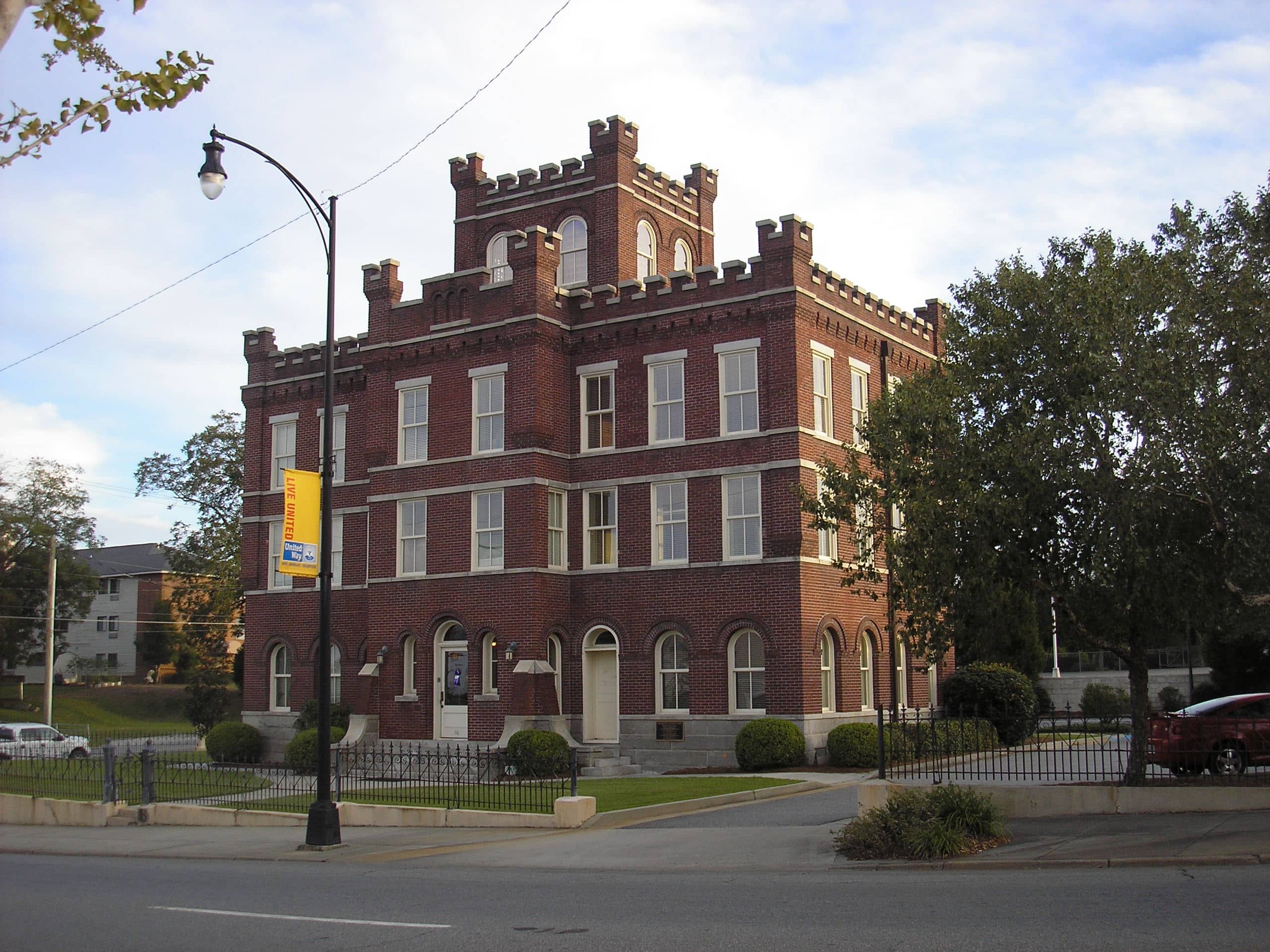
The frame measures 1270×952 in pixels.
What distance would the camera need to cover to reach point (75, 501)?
223ft

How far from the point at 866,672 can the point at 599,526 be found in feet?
25.8

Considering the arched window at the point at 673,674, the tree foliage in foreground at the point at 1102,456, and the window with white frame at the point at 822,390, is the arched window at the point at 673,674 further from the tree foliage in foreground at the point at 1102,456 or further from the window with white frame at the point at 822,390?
the tree foliage in foreground at the point at 1102,456

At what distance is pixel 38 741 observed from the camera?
41.4m

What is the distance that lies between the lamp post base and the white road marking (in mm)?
5197

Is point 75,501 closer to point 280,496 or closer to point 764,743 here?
point 280,496

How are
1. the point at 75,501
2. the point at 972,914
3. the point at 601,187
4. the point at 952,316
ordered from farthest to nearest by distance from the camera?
the point at 75,501 → the point at 601,187 → the point at 952,316 → the point at 972,914

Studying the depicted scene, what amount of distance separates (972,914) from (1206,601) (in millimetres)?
8359

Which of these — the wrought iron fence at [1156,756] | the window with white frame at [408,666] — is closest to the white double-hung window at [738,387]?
the window with white frame at [408,666]

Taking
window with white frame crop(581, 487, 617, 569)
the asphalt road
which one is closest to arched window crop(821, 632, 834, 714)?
window with white frame crop(581, 487, 617, 569)

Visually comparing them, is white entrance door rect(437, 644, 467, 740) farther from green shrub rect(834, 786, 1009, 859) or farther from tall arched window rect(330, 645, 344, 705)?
green shrub rect(834, 786, 1009, 859)

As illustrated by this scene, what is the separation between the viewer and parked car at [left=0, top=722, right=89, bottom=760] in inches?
1516

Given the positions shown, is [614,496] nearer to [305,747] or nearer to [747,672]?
[747,672]

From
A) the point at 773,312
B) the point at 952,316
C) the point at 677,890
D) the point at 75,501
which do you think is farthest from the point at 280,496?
the point at 75,501

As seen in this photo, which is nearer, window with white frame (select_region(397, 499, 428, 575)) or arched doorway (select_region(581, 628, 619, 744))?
arched doorway (select_region(581, 628, 619, 744))
